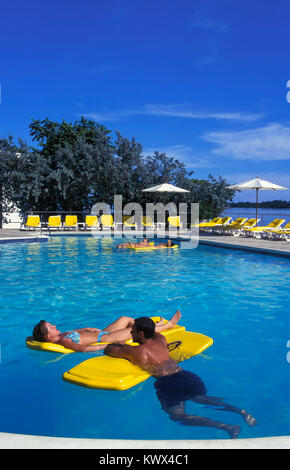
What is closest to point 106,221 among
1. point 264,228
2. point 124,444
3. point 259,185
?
point 259,185

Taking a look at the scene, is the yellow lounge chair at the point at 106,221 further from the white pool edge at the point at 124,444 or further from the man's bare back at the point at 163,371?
the white pool edge at the point at 124,444

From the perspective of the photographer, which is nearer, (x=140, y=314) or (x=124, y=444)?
(x=124, y=444)

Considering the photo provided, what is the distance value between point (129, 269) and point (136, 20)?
48.2ft

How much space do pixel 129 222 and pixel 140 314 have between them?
13449 mm

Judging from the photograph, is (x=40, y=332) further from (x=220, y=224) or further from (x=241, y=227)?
(x=220, y=224)

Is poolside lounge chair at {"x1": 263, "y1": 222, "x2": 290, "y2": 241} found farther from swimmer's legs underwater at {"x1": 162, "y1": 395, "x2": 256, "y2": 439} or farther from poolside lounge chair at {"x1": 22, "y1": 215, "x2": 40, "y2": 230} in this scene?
swimmer's legs underwater at {"x1": 162, "y1": 395, "x2": 256, "y2": 439}

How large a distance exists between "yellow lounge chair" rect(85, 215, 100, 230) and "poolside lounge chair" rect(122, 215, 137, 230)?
1324 millimetres

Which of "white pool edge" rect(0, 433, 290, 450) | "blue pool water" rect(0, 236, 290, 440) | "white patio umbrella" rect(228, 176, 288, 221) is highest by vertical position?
"white patio umbrella" rect(228, 176, 288, 221)

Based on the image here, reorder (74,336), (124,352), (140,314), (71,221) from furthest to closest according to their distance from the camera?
(71,221), (140,314), (74,336), (124,352)

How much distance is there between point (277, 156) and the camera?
24.3m

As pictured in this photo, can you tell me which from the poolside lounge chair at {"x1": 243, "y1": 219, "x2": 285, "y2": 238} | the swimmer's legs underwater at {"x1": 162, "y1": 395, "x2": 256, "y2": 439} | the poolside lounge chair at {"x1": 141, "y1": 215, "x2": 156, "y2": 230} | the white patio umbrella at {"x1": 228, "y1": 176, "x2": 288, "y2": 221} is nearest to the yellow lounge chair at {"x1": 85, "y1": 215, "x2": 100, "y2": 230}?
the poolside lounge chair at {"x1": 141, "y1": 215, "x2": 156, "y2": 230}

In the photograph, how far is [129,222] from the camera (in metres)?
19.6

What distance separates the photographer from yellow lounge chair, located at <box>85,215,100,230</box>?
61.2 ft

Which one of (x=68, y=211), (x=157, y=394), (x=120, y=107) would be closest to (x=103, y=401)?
(x=157, y=394)
